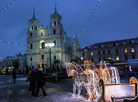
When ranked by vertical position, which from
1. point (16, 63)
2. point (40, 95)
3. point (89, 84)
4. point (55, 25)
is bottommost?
point (40, 95)

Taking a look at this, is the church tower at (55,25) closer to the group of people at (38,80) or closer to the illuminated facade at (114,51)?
the illuminated facade at (114,51)

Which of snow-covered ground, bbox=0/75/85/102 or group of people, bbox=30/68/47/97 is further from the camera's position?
group of people, bbox=30/68/47/97

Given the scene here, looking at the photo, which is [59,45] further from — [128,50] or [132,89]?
[132,89]

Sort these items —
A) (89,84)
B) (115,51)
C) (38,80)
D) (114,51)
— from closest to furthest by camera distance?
(89,84) → (38,80) → (115,51) → (114,51)

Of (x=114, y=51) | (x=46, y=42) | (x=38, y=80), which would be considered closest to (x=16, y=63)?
(x=46, y=42)

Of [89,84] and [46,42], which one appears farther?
[46,42]

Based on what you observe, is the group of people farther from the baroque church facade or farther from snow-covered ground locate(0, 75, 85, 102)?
the baroque church facade


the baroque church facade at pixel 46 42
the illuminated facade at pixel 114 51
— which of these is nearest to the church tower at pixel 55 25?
the baroque church facade at pixel 46 42

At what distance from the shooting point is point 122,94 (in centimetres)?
543

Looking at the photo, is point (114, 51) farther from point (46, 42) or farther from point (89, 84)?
point (89, 84)

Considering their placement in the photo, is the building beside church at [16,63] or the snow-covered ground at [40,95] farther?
the building beside church at [16,63]

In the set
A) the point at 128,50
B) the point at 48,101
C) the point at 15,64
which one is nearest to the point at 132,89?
the point at 48,101

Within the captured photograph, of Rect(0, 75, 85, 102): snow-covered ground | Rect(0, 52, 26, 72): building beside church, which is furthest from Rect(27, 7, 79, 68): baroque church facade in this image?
Rect(0, 75, 85, 102): snow-covered ground

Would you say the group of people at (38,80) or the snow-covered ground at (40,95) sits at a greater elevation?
the group of people at (38,80)
